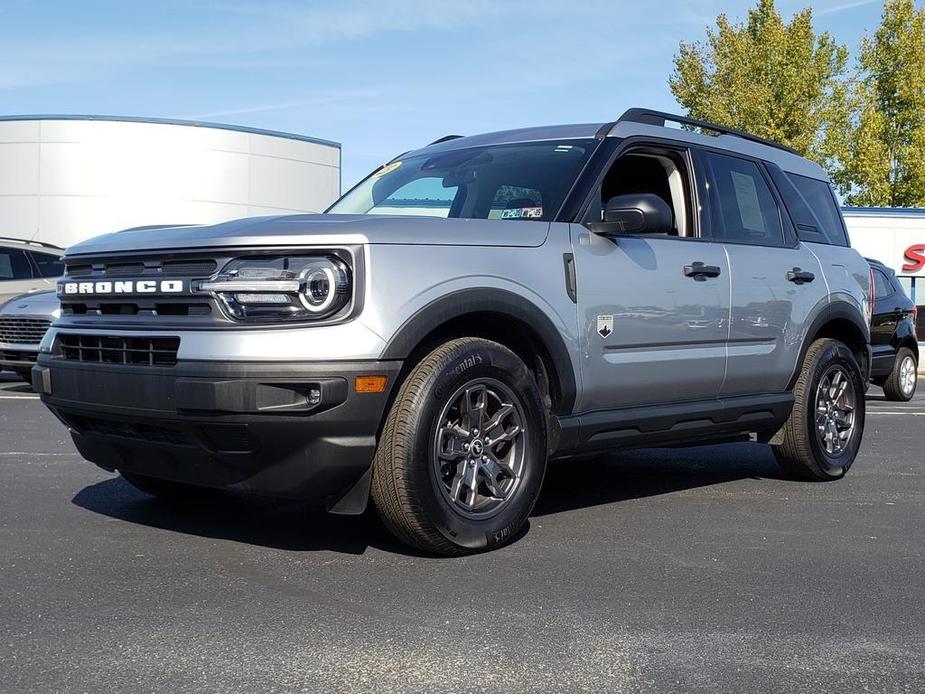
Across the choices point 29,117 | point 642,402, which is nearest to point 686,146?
point 642,402

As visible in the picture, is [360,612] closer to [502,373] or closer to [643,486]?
[502,373]

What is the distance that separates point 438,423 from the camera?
14.7ft

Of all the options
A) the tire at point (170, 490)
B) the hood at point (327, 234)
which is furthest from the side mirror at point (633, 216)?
the tire at point (170, 490)

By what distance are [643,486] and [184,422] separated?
3.15 m

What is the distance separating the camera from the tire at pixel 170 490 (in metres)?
5.52

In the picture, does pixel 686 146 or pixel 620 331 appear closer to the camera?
pixel 620 331

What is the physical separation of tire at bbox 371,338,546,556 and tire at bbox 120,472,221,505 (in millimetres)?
1468

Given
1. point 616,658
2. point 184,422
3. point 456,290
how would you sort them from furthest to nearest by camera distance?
1. point 456,290
2. point 184,422
3. point 616,658

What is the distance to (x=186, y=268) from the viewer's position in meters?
4.39

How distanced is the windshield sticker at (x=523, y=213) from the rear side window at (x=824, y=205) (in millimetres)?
2327

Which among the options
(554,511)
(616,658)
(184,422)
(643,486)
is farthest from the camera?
(643,486)

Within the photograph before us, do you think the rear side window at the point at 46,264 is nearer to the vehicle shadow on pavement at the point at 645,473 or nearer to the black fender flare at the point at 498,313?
the vehicle shadow on pavement at the point at 645,473

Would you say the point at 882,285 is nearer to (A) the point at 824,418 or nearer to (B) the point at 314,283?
(A) the point at 824,418

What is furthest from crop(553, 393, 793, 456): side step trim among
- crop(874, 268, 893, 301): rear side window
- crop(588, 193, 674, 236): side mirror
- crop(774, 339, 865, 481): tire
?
crop(874, 268, 893, 301): rear side window
